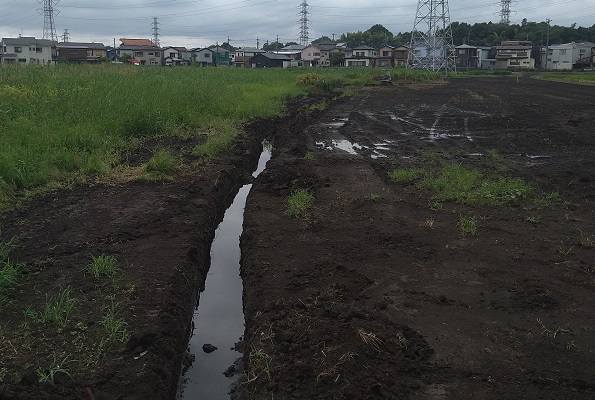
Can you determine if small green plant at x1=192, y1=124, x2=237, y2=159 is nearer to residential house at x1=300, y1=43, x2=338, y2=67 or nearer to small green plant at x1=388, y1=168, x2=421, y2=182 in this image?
small green plant at x1=388, y1=168, x2=421, y2=182

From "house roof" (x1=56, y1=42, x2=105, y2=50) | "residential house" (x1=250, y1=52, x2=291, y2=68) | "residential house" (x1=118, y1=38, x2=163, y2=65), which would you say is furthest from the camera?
"residential house" (x1=250, y1=52, x2=291, y2=68)

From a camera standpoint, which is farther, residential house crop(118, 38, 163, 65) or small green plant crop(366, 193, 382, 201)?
residential house crop(118, 38, 163, 65)

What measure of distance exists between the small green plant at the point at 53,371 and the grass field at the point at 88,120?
4615mm

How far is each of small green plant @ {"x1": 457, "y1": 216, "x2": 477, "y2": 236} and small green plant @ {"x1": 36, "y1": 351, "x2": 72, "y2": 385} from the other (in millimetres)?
5059

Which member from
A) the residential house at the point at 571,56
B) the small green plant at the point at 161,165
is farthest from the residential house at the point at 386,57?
the small green plant at the point at 161,165

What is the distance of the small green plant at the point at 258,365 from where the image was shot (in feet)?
13.4

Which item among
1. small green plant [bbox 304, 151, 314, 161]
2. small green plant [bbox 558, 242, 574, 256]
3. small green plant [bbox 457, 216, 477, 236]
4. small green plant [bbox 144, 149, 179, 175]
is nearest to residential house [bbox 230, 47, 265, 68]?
small green plant [bbox 304, 151, 314, 161]

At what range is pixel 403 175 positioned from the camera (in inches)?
383

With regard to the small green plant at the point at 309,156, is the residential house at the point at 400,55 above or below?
above

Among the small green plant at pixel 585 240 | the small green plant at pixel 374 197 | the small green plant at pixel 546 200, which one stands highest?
the small green plant at pixel 374 197

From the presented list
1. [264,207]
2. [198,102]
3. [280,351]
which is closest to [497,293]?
[280,351]

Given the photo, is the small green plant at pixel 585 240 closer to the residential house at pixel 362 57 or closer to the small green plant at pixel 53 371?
the small green plant at pixel 53 371

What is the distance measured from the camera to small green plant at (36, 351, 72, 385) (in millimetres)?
3633

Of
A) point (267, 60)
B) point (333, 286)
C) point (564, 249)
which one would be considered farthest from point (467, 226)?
point (267, 60)
